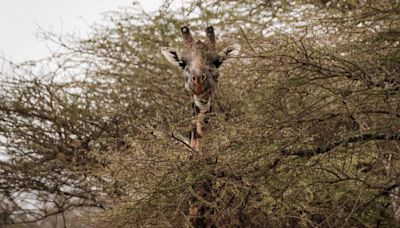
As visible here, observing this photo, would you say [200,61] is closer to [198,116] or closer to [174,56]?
[174,56]

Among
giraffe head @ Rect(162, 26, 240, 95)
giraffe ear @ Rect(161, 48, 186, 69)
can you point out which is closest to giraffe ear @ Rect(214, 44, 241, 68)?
giraffe head @ Rect(162, 26, 240, 95)

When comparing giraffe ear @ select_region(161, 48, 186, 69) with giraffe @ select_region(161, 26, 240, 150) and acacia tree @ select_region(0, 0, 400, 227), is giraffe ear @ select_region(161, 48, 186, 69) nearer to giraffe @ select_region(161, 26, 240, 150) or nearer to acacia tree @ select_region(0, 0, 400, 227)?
giraffe @ select_region(161, 26, 240, 150)

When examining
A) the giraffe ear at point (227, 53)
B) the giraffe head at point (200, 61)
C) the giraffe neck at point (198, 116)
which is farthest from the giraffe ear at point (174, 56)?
the giraffe neck at point (198, 116)

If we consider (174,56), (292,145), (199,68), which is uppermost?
(174,56)

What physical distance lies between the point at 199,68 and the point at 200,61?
0.34ft

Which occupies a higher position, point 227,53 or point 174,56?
point 174,56

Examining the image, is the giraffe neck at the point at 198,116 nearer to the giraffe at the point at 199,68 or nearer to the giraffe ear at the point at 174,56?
the giraffe at the point at 199,68

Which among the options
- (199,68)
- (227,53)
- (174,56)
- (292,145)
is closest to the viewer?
(292,145)

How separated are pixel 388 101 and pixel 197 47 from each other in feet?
6.38

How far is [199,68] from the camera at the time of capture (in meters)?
5.41

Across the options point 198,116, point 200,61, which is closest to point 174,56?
point 200,61

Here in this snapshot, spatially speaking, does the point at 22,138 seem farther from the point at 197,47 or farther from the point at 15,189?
the point at 197,47

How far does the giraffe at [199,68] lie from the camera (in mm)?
5305

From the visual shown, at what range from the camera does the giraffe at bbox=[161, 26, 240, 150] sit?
209 inches
